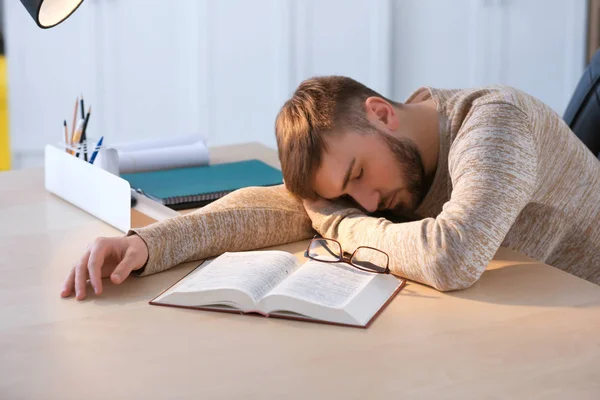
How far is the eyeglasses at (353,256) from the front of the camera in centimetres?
128

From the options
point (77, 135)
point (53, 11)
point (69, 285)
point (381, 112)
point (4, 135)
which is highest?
point (53, 11)

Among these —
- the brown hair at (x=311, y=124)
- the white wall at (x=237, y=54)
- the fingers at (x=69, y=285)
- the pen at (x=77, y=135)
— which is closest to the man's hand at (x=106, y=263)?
the fingers at (x=69, y=285)

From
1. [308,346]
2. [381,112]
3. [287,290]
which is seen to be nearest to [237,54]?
[381,112]

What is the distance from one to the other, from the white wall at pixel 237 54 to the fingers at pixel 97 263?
2.45m

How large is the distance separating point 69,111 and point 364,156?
249 centimetres

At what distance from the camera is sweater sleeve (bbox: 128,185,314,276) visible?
1327 mm

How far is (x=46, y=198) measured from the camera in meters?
1.77

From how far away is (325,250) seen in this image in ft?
4.52

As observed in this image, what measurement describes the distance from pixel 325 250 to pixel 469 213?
26 centimetres

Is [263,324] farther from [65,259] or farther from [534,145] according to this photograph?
[534,145]

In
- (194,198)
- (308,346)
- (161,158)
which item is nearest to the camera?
(308,346)

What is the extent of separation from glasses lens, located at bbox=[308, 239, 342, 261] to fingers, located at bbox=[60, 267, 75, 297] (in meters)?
0.36

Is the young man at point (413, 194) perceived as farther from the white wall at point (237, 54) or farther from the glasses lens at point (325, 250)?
the white wall at point (237, 54)

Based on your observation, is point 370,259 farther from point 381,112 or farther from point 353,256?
point 381,112
